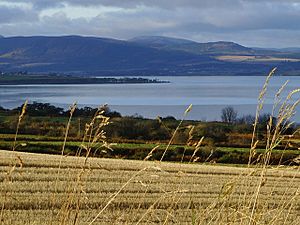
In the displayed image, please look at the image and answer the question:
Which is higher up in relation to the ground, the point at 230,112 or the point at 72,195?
the point at 72,195

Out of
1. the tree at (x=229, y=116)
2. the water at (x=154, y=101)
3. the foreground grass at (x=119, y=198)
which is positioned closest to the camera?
the foreground grass at (x=119, y=198)

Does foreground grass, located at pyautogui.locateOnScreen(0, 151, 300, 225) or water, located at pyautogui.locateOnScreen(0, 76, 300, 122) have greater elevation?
foreground grass, located at pyautogui.locateOnScreen(0, 151, 300, 225)

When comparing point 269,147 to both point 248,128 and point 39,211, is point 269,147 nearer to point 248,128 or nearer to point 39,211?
point 39,211

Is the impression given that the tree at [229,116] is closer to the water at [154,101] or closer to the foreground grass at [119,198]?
the water at [154,101]

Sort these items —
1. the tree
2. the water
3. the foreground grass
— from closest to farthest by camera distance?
the foreground grass, the tree, the water

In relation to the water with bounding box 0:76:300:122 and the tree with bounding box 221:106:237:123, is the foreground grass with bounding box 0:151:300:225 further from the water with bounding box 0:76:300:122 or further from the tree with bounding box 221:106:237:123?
the tree with bounding box 221:106:237:123

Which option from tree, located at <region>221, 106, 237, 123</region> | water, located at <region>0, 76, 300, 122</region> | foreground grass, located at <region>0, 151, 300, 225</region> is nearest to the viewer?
foreground grass, located at <region>0, 151, 300, 225</region>

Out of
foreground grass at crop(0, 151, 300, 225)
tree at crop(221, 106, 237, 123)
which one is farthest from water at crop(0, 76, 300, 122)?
foreground grass at crop(0, 151, 300, 225)

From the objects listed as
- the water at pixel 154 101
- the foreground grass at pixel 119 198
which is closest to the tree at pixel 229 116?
the water at pixel 154 101

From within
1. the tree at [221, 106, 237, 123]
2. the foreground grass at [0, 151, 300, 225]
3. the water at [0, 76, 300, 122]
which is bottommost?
the water at [0, 76, 300, 122]

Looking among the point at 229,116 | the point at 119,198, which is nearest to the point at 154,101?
the point at 229,116

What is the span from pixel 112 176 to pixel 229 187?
12.4m

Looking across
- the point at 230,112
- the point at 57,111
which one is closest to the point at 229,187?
the point at 57,111

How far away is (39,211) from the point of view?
9.12 m
